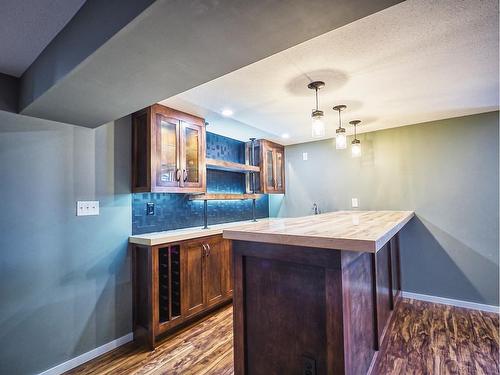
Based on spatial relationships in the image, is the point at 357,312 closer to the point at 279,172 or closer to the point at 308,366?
the point at 308,366

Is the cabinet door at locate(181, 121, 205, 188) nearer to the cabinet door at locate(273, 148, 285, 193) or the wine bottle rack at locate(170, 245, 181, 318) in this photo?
the wine bottle rack at locate(170, 245, 181, 318)

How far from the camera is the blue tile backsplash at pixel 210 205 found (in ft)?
8.58

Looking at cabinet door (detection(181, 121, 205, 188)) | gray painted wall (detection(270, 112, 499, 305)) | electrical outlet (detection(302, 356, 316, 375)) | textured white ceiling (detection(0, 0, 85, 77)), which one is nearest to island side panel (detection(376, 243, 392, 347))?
electrical outlet (detection(302, 356, 316, 375))

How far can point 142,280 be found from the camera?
2381mm

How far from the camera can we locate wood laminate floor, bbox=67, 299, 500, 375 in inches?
76.7

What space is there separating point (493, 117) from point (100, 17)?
3.79m

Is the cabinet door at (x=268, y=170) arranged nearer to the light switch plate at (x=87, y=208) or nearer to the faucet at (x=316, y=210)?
the faucet at (x=316, y=210)

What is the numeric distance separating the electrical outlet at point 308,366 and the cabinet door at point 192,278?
1.43 metres

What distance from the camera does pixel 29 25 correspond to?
1311 millimetres

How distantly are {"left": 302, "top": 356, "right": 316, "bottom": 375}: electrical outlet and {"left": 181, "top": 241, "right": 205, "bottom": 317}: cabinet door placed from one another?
143cm

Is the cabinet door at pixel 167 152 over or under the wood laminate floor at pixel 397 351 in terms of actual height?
over

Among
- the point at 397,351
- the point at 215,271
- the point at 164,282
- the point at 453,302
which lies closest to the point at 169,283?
the point at 164,282

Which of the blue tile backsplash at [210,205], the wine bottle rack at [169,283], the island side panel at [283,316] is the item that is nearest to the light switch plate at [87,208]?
the blue tile backsplash at [210,205]

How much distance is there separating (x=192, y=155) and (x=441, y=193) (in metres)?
2.99
